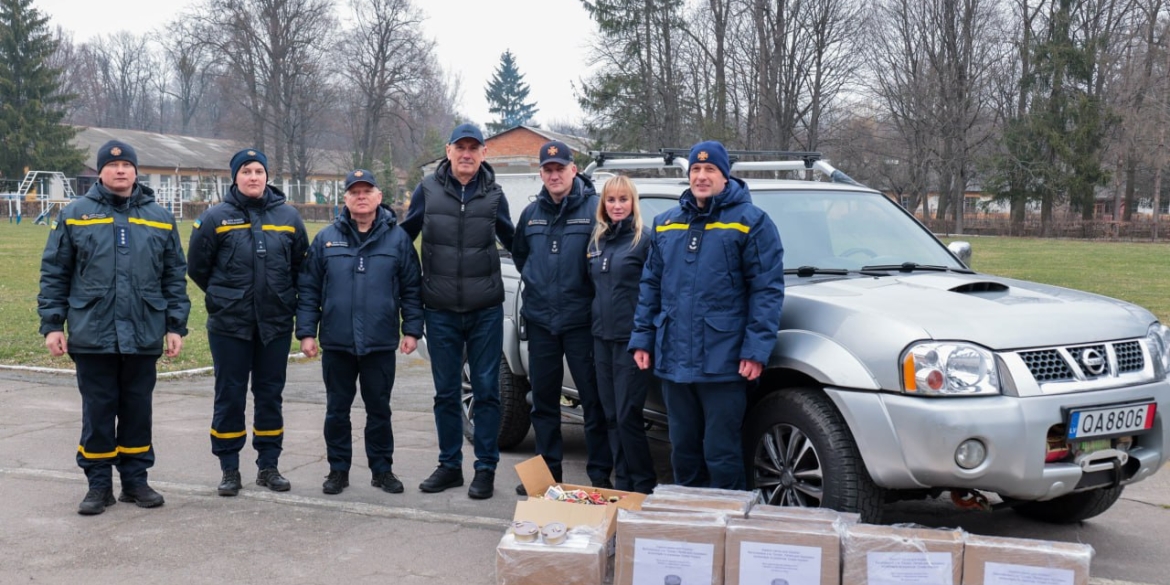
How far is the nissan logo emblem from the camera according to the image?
445cm

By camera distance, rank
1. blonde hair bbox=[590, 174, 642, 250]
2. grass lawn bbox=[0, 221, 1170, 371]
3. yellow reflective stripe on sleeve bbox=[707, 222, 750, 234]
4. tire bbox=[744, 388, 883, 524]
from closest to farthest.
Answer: tire bbox=[744, 388, 883, 524] < yellow reflective stripe on sleeve bbox=[707, 222, 750, 234] < blonde hair bbox=[590, 174, 642, 250] < grass lawn bbox=[0, 221, 1170, 371]

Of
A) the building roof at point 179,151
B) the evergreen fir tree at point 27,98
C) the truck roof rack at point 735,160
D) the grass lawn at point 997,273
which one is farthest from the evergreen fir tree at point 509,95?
the truck roof rack at point 735,160

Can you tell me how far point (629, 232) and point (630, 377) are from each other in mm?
760

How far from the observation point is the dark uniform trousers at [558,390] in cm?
578

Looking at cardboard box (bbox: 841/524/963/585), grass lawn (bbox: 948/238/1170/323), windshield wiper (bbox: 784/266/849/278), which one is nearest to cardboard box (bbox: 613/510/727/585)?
cardboard box (bbox: 841/524/963/585)

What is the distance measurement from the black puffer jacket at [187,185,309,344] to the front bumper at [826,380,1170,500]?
327 cm

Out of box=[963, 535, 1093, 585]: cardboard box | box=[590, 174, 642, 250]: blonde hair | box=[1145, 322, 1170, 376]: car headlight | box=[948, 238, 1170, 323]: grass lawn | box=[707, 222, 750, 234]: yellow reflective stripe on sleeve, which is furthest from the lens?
box=[948, 238, 1170, 323]: grass lawn

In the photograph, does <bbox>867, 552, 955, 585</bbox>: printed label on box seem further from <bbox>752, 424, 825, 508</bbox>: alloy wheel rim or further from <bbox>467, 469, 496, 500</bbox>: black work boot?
<bbox>467, 469, 496, 500</bbox>: black work boot

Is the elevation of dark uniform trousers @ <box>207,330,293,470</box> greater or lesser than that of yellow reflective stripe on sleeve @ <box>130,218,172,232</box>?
lesser

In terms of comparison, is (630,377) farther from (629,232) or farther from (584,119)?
(584,119)

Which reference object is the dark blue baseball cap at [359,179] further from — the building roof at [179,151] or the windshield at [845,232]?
the building roof at [179,151]

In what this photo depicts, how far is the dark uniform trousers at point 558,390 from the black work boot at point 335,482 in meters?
1.15

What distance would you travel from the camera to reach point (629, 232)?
5.53m

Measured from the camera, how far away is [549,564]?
14.2 ft
